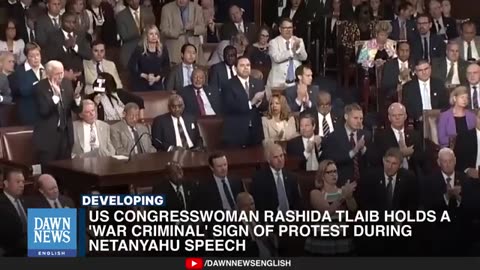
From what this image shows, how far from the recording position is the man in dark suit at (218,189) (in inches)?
256

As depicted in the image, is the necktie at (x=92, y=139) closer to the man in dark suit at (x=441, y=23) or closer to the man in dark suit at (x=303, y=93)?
the man in dark suit at (x=303, y=93)

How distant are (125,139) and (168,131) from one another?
0.20 metres

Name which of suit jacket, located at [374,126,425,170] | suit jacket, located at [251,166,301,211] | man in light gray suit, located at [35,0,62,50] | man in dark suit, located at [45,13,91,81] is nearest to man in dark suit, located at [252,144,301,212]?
suit jacket, located at [251,166,301,211]

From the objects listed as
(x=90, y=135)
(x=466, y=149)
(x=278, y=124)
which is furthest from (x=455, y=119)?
(x=90, y=135)

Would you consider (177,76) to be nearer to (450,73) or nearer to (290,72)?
(290,72)

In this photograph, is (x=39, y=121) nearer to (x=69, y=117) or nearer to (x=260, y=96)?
(x=69, y=117)

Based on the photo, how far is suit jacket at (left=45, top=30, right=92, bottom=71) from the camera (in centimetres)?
672

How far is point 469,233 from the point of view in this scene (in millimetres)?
6504

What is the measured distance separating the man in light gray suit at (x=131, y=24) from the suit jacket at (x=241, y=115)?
18.9 inches

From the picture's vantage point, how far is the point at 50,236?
6.46 m

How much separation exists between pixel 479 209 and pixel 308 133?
0.85m

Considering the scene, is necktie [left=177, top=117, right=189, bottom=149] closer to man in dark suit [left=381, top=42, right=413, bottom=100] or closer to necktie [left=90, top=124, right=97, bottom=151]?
necktie [left=90, top=124, right=97, bottom=151]

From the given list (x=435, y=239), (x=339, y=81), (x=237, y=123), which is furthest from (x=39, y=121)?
(x=435, y=239)

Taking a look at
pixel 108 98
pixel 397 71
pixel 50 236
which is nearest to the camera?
pixel 50 236
